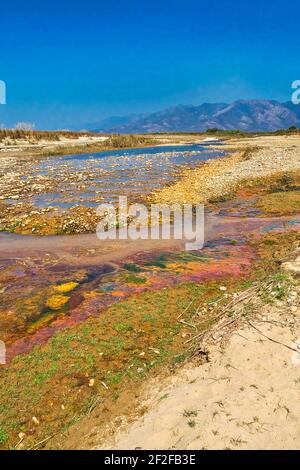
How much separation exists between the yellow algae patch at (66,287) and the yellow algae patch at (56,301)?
25 cm

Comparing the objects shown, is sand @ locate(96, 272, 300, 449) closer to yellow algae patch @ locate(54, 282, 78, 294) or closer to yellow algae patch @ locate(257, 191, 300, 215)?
yellow algae patch @ locate(54, 282, 78, 294)

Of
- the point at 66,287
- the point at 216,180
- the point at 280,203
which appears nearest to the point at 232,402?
the point at 66,287

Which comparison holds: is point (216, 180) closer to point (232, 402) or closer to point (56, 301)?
point (56, 301)

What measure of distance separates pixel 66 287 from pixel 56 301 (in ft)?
2.27

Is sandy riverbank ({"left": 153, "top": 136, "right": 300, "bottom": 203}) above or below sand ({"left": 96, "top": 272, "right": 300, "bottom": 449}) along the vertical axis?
above

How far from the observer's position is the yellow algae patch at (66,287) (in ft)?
28.8

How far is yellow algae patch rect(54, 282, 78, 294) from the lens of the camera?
346 inches

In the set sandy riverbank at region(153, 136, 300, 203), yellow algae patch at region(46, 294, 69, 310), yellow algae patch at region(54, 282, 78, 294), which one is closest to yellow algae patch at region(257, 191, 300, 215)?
sandy riverbank at region(153, 136, 300, 203)

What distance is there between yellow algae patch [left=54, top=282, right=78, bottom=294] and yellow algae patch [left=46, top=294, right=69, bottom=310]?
254 mm

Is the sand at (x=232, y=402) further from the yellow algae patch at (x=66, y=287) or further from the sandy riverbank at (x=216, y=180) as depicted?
the sandy riverbank at (x=216, y=180)

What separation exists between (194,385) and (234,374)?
59 cm

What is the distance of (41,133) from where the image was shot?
66.0m
